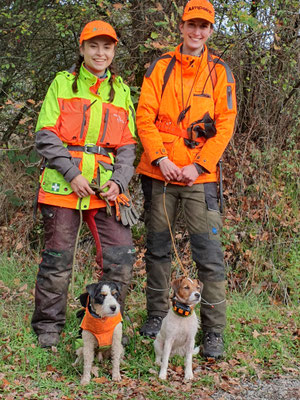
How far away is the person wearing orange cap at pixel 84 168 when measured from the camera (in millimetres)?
4051

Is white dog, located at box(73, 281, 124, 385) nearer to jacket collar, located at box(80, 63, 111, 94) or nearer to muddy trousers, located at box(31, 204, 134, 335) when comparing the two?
muddy trousers, located at box(31, 204, 134, 335)

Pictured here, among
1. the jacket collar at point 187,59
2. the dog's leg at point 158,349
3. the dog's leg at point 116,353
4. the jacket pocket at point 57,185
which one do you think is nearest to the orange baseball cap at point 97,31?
the jacket collar at point 187,59

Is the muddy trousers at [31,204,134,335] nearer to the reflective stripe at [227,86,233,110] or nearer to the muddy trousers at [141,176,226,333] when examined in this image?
the muddy trousers at [141,176,226,333]

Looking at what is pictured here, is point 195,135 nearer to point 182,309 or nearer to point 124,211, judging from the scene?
point 124,211

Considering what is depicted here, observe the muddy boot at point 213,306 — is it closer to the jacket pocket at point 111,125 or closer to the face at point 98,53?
the jacket pocket at point 111,125

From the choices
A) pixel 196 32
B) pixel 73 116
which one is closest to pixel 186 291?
pixel 73 116

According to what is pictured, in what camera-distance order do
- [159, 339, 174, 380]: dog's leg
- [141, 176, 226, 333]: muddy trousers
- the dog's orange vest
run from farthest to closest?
[141, 176, 226, 333]: muddy trousers, [159, 339, 174, 380]: dog's leg, the dog's orange vest

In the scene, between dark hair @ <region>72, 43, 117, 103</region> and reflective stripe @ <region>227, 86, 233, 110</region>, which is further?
reflective stripe @ <region>227, 86, 233, 110</region>

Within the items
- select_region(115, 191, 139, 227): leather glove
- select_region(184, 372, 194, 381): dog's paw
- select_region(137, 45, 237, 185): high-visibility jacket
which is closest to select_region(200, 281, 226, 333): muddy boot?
select_region(184, 372, 194, 381): dog's paw

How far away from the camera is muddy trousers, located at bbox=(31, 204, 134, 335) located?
4.16 meters

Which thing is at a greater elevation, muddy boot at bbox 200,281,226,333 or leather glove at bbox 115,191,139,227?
leather glove at bbox 115,191,139,227

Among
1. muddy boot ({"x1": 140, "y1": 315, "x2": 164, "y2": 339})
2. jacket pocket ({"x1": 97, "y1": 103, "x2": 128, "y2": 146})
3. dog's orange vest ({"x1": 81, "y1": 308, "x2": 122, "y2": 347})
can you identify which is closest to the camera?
dog's orange vest ({"x1": 81, "y1": 308, "x2": 122, "y2": 347})

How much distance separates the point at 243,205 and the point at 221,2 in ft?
8.24

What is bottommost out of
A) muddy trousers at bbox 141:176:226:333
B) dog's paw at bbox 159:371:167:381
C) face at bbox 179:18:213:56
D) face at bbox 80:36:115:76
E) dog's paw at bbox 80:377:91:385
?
dog's paw at bbox 80:377:91:385
